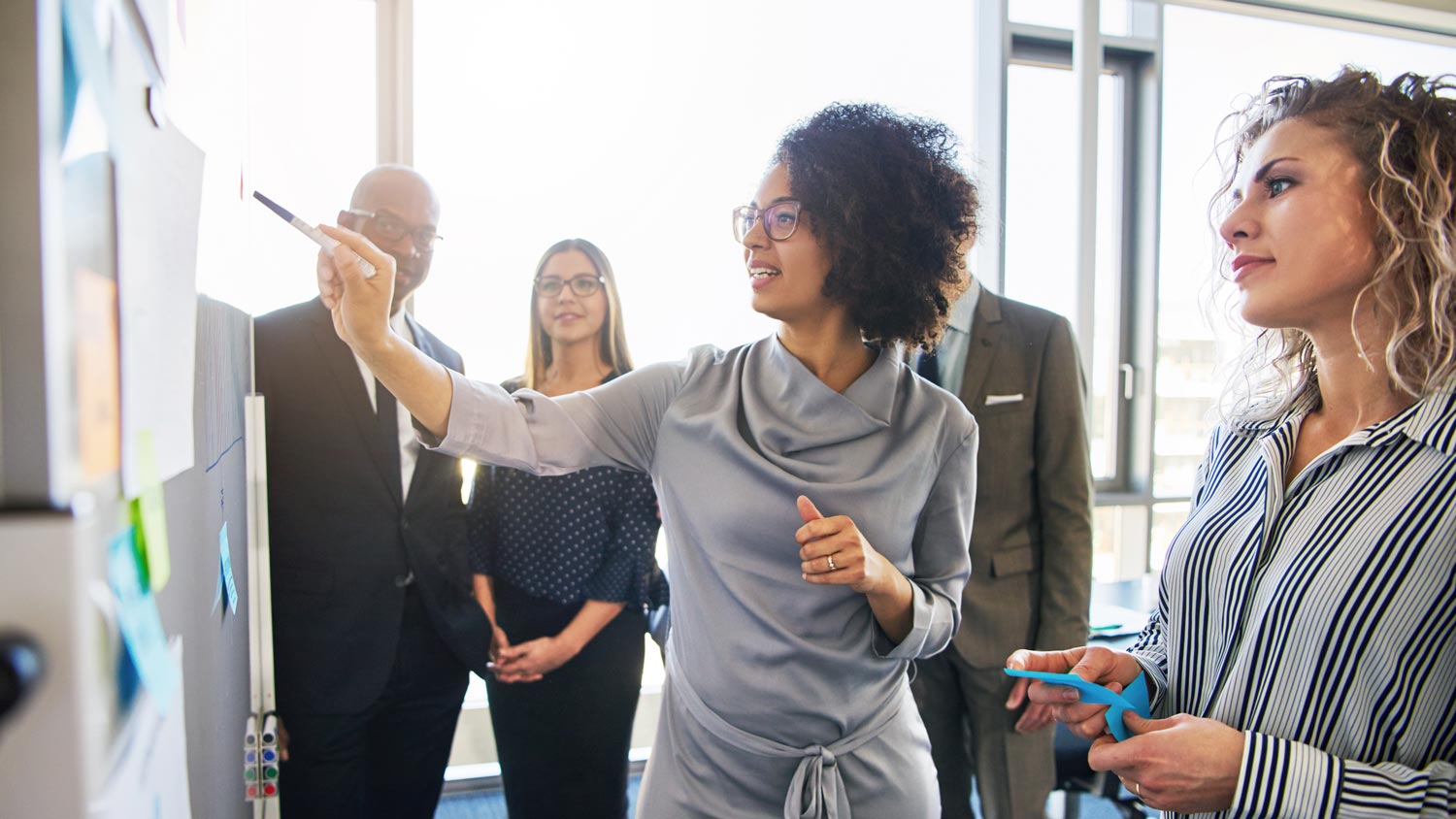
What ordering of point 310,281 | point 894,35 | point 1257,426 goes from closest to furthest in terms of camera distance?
point 1257,426, point 310,281, point 894,35

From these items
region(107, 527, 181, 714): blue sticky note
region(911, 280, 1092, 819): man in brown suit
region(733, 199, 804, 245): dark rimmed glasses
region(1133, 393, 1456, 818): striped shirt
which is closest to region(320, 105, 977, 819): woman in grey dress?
region(733, 199, 804, 245): dark rimmed glasses

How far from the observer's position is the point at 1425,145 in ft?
3.09

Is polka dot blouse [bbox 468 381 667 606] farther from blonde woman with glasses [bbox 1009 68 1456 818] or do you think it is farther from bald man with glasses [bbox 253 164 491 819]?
blonde woman with glasses [bbox 1009 68 1456 818]

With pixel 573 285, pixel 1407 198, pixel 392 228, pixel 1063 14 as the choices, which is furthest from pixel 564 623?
pixel 1063 14

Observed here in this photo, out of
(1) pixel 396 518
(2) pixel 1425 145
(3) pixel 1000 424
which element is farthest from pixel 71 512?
(3) pixel 1000 424

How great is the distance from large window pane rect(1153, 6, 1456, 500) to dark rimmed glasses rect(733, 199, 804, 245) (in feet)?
9.90

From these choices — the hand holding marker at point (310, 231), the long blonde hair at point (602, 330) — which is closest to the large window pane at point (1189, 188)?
the long blonde hair at point (602, 330)

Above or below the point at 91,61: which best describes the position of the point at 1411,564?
below

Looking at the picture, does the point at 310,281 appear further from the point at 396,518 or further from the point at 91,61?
the point at 91,61

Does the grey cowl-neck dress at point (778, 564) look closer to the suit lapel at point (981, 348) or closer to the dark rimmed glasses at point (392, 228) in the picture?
the suit lapel at point (981, 348)

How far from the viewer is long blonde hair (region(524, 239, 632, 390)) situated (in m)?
2.24

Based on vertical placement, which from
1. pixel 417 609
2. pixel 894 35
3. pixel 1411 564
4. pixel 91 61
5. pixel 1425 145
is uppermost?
pixel 894 35

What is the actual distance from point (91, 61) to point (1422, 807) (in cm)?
120

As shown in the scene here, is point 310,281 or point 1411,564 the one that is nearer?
point 1411,564
